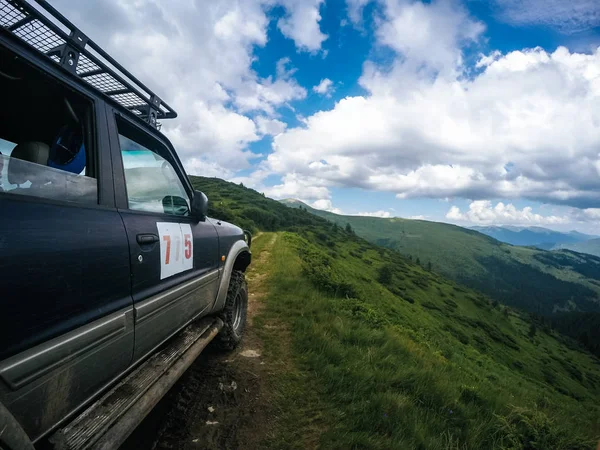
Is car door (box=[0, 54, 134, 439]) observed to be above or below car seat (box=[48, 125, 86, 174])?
below

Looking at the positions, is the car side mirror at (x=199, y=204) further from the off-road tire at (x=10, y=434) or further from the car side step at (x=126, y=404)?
the off-road tire at (x=10, y=434)

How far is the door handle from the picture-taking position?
2.04 metres

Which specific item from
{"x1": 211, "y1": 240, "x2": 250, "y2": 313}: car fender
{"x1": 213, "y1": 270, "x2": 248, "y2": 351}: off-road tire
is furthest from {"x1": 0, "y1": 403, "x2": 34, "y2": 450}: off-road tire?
{"x1": 213, "y1": 270, "x2": 248, "y2": 351}: off-road tire

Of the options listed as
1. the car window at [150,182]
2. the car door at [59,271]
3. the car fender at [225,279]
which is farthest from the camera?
the car fender at [225,279]

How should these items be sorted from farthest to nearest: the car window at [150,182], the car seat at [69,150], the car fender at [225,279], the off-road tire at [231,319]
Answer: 1. the off-road tire at [231,319]
2. the car fender at [225,279]
3. the car window at [150,182]
4. the car seat at [69,150]

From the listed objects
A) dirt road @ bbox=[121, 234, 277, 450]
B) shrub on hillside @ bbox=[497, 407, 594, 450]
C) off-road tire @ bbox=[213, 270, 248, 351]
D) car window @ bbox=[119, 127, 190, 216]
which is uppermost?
car window @ bbox=[119, 127, 190, 216]

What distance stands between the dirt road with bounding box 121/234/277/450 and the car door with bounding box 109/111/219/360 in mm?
959

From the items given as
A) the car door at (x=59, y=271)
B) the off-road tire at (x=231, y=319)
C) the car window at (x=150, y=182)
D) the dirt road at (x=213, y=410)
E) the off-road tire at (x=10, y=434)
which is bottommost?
the dirt road at (x=213, y=410)

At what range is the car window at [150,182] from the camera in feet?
7.61

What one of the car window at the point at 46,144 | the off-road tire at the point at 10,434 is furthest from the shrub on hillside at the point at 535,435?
the car window at the point at 46,144

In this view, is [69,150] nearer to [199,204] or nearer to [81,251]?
[81,251]

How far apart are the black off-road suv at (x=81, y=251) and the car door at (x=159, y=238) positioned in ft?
0.05

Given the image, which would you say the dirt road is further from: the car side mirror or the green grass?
the car side mirror

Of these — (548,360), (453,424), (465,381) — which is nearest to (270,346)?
(453,424)
